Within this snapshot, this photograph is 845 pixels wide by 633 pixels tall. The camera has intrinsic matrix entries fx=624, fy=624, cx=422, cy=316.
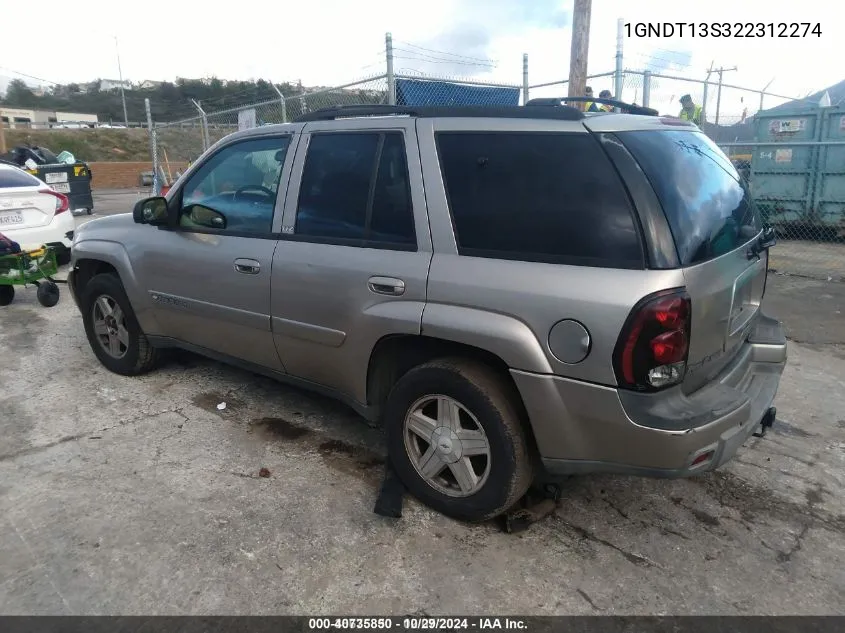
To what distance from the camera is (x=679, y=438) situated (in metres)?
2.36

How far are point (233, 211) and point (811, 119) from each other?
413 inches

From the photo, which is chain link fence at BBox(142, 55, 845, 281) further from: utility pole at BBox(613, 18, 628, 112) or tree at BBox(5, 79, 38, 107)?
tree at BBox(5, 79, 38, 107)

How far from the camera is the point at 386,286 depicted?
2.96 m

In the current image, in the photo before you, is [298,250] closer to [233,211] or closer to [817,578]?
[233,211]

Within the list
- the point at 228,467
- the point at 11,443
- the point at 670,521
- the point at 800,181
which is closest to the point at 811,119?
the point at 800,181

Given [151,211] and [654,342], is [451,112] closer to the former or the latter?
[654,342]

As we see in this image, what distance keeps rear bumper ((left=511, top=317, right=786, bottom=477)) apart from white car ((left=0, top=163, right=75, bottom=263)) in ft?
24.1

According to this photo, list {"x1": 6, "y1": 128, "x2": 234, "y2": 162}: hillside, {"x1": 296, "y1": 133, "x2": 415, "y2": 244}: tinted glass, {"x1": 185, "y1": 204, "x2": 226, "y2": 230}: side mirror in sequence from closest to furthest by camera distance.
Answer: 1. {"x1": 296, "y1": 133, "x2": 415, "y2": 244}: tinted glass
2. {"x1": 185, "y1": 204, "x2": 226, "y2": 230}: side mirror
3. {"x1": 6, "y1": 128, "x2": 234, "y2": 162}: hillside

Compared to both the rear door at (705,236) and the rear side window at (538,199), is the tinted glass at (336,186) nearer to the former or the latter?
the rear side window at (538,199)

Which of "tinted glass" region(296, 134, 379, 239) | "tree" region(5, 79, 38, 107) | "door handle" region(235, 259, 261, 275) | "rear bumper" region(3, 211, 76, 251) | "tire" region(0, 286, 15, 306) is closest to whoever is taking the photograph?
"tinted glass" region(296, 134, 379, 239)

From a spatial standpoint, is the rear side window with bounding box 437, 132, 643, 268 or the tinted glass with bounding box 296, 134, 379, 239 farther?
the tinted glass with bounding box 296, 134, 379, 239
